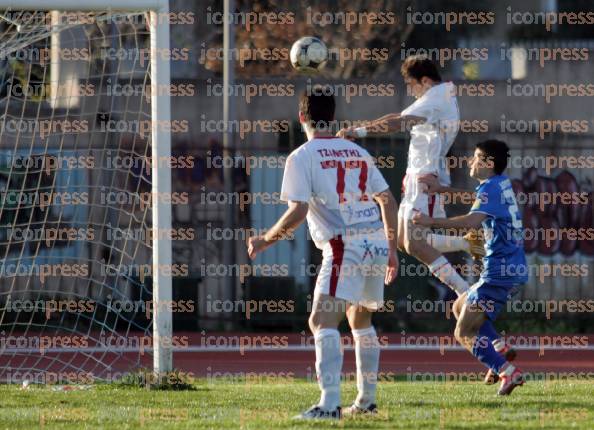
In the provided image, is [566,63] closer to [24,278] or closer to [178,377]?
[24,278]

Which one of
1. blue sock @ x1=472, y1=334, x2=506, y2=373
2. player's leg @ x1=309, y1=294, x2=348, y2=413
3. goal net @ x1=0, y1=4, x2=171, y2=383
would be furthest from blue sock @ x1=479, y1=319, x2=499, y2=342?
goal net @ x1=0, y1=4, x2=171, y2=383

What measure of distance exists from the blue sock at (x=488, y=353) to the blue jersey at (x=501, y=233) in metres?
0.44

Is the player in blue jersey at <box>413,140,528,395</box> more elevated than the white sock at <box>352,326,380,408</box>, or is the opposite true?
the player in blue jersey at <box>413,140,528,395</box>

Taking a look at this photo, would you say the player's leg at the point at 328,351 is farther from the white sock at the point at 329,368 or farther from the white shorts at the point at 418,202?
the white shorts at the point at 418,202

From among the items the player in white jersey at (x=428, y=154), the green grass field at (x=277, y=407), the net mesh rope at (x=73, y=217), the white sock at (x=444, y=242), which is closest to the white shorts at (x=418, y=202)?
the player in white jersey at (x=428, y=154)

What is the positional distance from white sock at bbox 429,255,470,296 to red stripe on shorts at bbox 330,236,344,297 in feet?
9.91

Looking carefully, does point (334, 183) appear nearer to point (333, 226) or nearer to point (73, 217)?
point (333, 226)

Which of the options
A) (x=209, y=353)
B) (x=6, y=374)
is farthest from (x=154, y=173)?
(x=209, y=353)

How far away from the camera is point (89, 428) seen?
26.1 feet

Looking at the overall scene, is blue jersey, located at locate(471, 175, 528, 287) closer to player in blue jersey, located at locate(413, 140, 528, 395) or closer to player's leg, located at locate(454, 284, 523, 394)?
player in blue jersey, located at locate(413, 140, 528, 395)

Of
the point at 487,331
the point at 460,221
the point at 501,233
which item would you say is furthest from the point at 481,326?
the point at 460,221

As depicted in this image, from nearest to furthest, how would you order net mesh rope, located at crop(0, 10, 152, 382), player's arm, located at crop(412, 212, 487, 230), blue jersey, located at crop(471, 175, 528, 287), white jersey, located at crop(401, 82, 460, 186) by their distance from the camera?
player's arm, located at crop(412, 212, 487, 230)
blue jersey, located at crop(471, 175, 528, 287)
white jersey, located at crop(401, 82, 460, 186)
net mesh rope, located at crop(0, 10, 152, 382)

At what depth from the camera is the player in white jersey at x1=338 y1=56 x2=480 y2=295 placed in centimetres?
1082

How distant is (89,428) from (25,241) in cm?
968
